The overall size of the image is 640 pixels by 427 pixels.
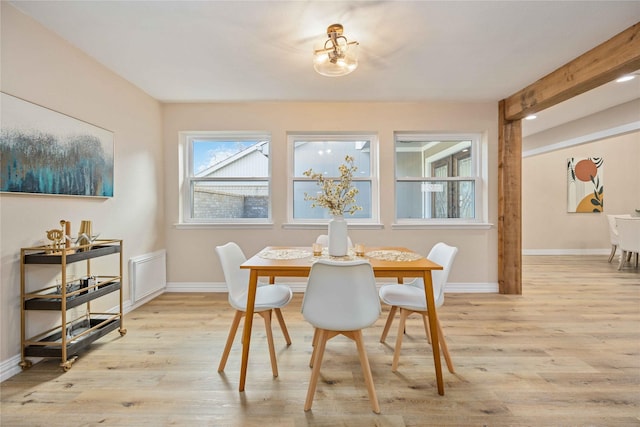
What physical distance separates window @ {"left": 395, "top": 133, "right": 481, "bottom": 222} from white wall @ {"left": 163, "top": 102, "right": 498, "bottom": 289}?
0.19 metres

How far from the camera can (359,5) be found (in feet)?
6.04

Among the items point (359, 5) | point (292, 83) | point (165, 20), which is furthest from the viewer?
point (292, 83)

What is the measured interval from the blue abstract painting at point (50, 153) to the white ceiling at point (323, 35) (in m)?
0.65

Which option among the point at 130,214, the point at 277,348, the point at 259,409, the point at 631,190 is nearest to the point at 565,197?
the point at 631,190

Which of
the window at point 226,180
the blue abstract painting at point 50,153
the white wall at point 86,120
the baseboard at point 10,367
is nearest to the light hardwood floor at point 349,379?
the baseboard at point 10,367

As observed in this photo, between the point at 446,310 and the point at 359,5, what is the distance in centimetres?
287

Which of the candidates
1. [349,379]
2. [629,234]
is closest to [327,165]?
[349,379]

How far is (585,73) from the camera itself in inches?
98.2

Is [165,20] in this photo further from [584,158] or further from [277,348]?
[584,158]

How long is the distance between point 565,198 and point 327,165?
6137mm

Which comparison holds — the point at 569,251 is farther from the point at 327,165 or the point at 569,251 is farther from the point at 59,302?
the point at 59,302

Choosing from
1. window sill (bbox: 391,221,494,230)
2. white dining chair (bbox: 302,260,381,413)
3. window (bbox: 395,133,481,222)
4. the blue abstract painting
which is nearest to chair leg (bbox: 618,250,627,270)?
window sill (bbox: 391,221,494,230)

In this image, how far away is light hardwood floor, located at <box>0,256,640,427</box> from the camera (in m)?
1.55

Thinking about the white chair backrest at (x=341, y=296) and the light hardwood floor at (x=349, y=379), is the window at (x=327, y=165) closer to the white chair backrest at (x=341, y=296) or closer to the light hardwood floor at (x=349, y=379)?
the light hardwood floor at (x=349, y=379)
